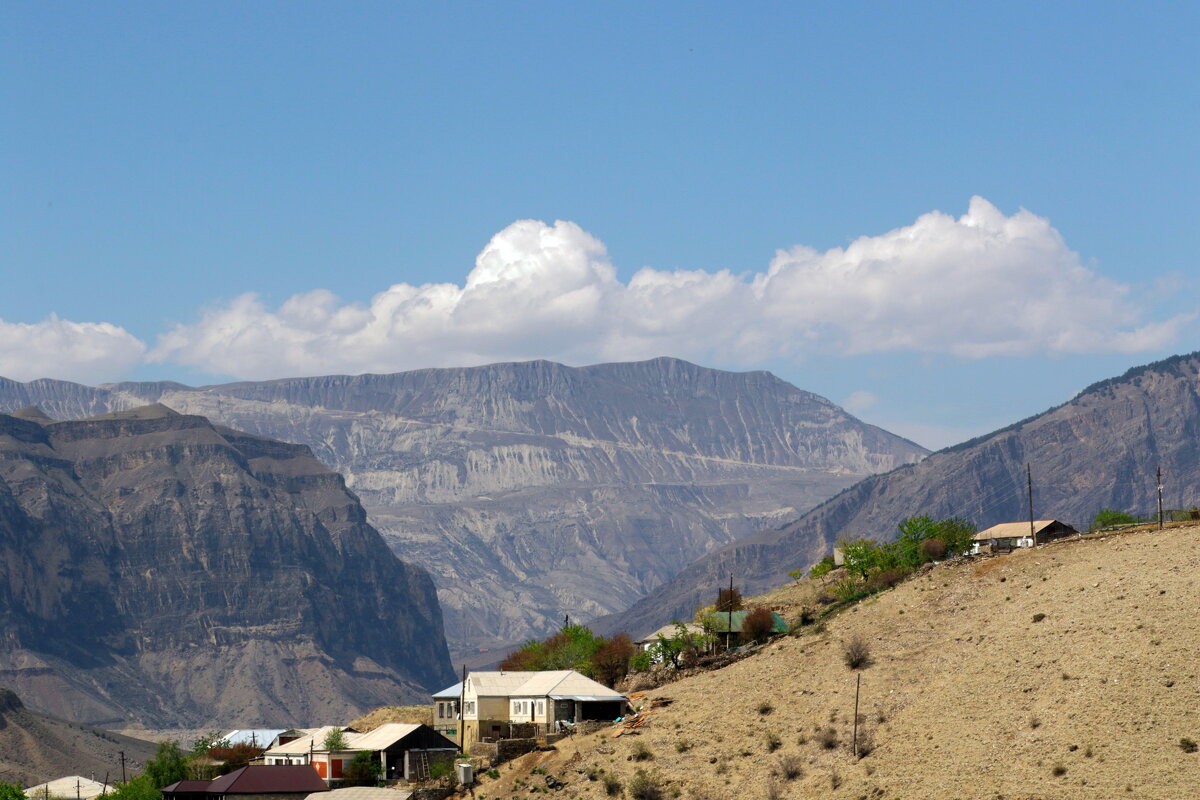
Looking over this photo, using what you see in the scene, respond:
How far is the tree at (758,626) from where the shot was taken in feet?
472

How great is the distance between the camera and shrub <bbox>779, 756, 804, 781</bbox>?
10344 cm

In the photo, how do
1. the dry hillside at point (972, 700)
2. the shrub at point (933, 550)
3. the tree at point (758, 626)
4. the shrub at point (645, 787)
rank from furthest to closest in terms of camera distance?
the shrub at point (933, 550), the tree at point (758, 626), the shrub at point (645, 787), the dry hillside at point (972, 700)

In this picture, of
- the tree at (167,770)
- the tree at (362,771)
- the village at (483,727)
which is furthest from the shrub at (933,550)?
the tree at (167,770)

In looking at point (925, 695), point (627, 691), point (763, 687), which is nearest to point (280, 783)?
point (627, 691)

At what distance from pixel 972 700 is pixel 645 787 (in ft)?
67.1

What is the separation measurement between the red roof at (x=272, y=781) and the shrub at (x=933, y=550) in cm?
5894

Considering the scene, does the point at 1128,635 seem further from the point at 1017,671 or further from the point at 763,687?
the point at 763,687

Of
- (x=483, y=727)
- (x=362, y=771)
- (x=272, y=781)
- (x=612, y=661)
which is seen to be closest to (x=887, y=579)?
(x=612, y=661)

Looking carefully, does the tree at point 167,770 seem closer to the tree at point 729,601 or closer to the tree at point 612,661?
the tree at point 612,661

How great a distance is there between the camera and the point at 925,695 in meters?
110

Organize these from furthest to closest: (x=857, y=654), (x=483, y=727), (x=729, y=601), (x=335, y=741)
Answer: (x=729, y=601)
(x=483, y=727)
(x=335, y=741)
(x=857, y=654)

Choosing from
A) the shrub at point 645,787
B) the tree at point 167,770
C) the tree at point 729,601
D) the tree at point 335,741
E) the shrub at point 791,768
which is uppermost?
the tree at point 729,601

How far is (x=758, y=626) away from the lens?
144625 mm

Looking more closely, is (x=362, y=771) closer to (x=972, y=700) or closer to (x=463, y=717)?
(x=463, y=717)
